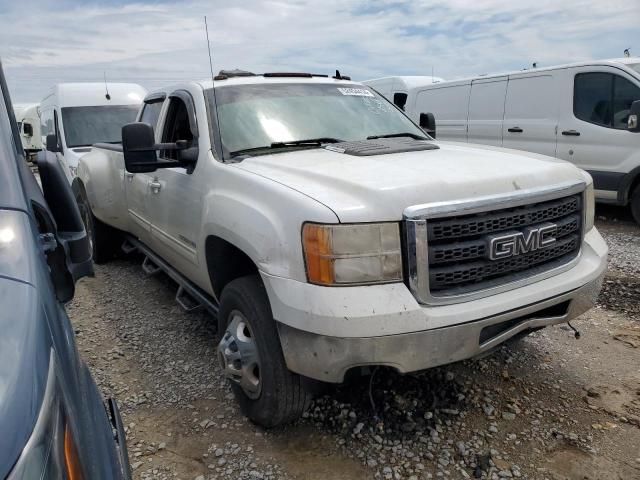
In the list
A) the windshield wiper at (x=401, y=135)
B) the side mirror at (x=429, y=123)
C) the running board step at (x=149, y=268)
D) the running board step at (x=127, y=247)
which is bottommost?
the running board step at (x=149, y=268)

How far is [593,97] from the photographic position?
23.4 ft

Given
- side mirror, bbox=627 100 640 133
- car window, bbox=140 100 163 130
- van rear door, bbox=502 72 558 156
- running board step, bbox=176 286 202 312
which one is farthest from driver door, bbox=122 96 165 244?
van rear door, bbox=502 72 558 156

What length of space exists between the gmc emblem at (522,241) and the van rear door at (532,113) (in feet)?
18.8

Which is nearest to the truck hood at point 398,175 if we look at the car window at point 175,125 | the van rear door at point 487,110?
the car window at point 175,125

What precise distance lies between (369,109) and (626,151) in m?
4.65

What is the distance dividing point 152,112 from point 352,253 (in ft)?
10.2

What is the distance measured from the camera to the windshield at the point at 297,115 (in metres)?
3.24

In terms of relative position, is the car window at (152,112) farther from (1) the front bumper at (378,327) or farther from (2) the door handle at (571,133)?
(2) the door handle at (571,133)

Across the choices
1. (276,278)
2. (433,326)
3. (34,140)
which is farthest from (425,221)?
(34,140)

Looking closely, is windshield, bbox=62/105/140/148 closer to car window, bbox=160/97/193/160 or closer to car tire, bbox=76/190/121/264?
car tire, bbox=76/190/121/264

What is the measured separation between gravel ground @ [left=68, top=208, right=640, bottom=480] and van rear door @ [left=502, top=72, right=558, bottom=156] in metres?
4.36

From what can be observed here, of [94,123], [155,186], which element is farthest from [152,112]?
[94,123]

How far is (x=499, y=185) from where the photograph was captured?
240 cm

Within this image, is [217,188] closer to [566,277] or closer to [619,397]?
[566,277]
